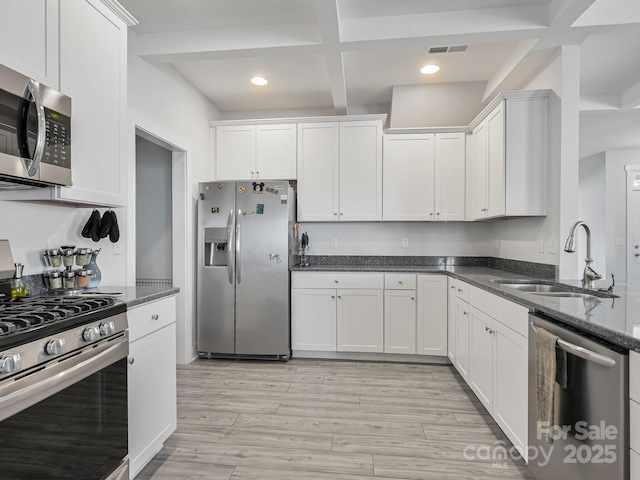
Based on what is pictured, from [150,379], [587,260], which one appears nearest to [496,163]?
[587,260]

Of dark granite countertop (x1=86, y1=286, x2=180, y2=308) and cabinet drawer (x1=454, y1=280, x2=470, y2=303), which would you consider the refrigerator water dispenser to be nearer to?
dark granite countertop (x1=86, y1=286, x2=180, y2=308)

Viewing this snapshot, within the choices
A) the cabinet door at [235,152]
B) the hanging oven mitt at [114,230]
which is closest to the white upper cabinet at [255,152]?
the cabinet door at [235,152]

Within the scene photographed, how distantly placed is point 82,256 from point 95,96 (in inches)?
35.4

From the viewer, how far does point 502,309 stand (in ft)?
6.80

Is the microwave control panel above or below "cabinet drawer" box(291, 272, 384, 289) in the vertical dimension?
above

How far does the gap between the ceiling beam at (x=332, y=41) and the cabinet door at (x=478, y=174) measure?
4.59 feet

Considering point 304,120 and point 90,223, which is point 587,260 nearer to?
point 304,120

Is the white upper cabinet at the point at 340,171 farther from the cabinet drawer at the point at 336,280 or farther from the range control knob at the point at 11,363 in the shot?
the range control knob at the point at 11,363

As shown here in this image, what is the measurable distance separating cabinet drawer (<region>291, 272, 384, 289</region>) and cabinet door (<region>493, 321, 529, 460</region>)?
1.44 metres

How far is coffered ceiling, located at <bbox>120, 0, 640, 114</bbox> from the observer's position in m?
2.38

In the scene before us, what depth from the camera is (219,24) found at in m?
2.67

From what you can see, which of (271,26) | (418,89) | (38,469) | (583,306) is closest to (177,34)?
(271,26)

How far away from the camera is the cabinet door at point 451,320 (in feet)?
10.5

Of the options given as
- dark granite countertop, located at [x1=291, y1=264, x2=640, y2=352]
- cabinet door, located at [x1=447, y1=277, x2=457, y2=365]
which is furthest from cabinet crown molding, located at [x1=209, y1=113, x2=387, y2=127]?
dark granite countertop, located at [x1=291, y1=264, x2=640, y2=352]
